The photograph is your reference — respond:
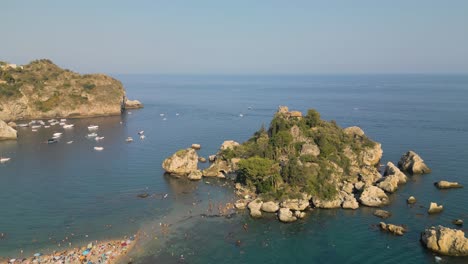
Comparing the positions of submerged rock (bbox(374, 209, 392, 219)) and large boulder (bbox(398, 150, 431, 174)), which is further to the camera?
large boulder (bbox(398, 150, 431, 174))

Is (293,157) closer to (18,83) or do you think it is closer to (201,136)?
(201,136)

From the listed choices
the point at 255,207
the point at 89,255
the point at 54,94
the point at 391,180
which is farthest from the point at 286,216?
the point at 54,94

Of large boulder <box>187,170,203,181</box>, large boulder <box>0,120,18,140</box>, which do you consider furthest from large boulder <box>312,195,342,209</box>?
large boulder <box>0,120,18,140</box>

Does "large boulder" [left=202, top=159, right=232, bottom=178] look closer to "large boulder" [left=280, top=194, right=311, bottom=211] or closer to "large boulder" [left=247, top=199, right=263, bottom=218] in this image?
"large boulder" [left=247, top=199, right=263, bottom=218]

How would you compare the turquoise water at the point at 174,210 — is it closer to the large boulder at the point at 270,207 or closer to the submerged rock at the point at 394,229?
the submerged rock at the point at 394,229

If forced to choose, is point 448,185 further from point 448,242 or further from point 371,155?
point 448,242

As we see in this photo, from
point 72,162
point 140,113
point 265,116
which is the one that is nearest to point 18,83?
point 140,113

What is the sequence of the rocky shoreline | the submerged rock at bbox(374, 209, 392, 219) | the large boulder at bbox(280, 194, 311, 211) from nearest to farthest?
the rocky shoreline < the submerged rock at bbox(374, 209, 392, 219) < the large boulder at bbox(280, 194, 311, 211)

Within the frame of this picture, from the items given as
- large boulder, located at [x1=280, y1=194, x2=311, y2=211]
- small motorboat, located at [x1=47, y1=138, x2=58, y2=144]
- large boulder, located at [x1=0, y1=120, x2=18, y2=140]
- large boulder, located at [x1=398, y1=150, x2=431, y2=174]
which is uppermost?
large boulder, located at [x1=398, y1=150, x2=431, y2=174]
